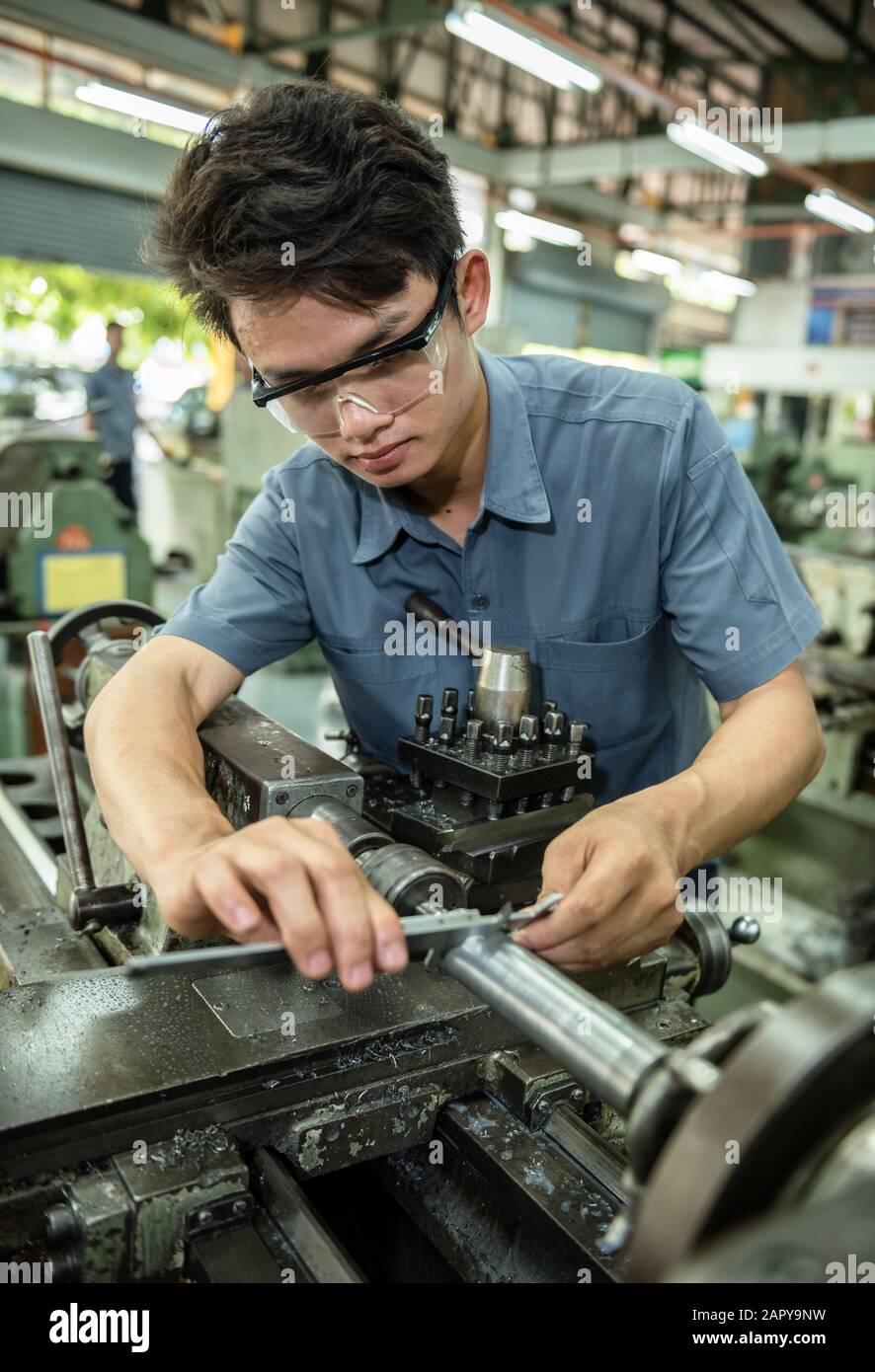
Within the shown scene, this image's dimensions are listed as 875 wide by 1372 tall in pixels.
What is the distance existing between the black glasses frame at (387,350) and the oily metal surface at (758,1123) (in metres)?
0.75

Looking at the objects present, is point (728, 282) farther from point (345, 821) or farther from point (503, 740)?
point (345, 821)

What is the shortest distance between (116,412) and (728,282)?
612 cm

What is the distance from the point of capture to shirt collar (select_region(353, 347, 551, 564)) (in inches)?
50.9

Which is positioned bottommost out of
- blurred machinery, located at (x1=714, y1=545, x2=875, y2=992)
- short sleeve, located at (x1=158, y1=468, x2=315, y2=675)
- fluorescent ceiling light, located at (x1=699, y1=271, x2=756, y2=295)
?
blurred machinery, located at (x1=714, y1=545, x2=875, y2=992)

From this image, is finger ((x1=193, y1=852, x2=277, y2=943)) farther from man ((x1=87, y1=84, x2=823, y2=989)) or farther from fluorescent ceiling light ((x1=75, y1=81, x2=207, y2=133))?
fluorescent ceiling light ((x1=75, y1=81, x2=207, y2=133))

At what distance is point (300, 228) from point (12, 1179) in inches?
32.7

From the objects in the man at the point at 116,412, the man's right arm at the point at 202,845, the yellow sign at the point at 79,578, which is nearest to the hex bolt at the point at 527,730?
the man's right arm at the point at 202,845

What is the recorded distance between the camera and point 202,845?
864mm

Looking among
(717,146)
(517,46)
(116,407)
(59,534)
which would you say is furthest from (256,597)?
(717,146)

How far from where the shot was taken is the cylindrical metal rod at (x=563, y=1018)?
57cm

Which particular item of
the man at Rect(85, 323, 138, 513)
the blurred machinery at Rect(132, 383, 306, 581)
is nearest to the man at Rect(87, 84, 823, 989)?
the blurred machinery at Rect(132, 383, 306, 581)
